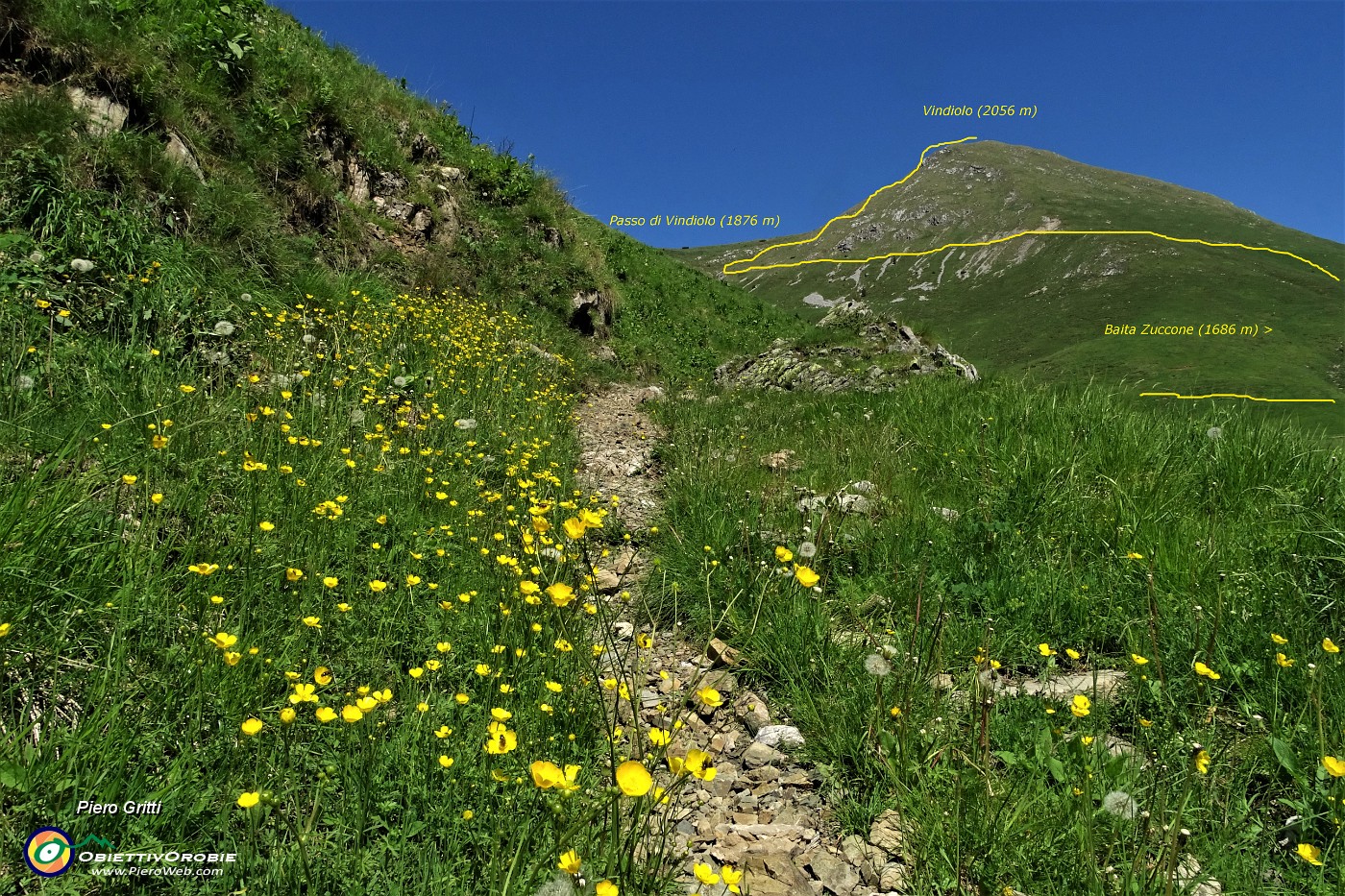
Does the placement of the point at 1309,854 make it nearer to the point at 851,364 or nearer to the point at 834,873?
the point at 834,873

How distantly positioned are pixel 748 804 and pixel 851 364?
1076 cm

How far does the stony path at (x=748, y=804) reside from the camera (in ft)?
7.11

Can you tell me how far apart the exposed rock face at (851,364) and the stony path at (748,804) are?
818 cm

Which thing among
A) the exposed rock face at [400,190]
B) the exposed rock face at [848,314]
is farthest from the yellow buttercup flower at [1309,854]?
the exposed rock face at [848,314]

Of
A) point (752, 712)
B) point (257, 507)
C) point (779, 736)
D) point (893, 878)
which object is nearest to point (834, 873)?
point (893, 878)

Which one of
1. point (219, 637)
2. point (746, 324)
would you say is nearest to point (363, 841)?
point (219, 637)

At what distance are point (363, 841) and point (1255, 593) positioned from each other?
4222mm

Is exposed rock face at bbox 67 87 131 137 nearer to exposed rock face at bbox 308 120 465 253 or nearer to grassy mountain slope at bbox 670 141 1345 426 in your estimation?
exposed rock face at bbox 308 120 465 253

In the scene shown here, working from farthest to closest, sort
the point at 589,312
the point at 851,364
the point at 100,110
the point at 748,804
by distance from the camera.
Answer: the point at 589,312 → the point at 851,364 → the point at 100,110 → the point at 748,804

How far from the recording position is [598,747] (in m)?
2.63

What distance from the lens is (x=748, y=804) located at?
101 inches

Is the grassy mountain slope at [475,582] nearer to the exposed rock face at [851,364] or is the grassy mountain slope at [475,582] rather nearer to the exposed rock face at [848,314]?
the exposed rock face at [851,364]

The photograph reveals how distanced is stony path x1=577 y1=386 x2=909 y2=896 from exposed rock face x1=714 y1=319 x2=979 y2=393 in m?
8.18

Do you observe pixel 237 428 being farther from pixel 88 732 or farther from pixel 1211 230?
pixel 1211 230
